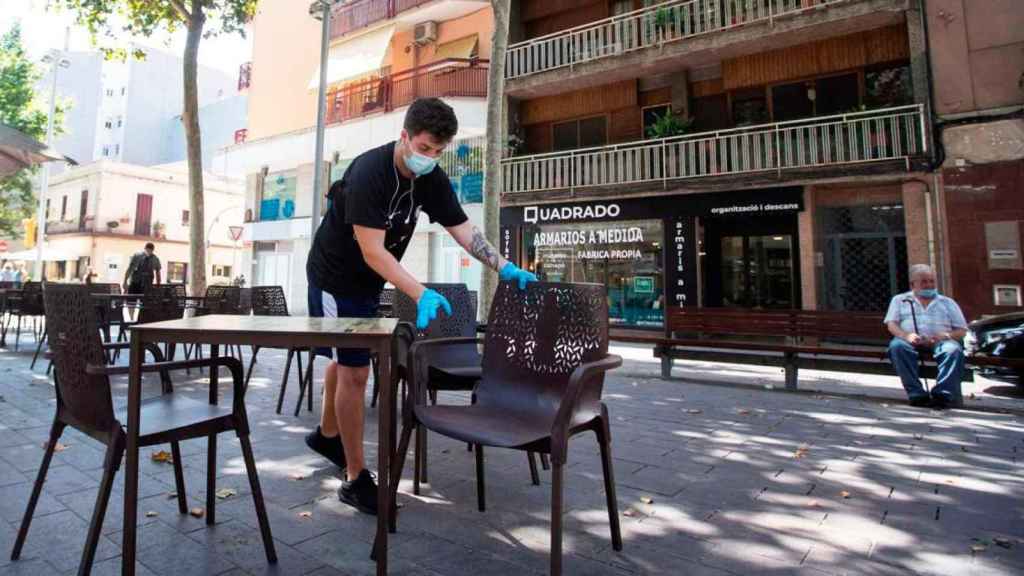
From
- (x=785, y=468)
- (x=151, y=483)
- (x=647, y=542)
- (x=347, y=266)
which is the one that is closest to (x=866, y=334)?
(x=785, y=468)

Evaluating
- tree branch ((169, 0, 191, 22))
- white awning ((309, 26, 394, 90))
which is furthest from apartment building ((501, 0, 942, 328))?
tree branch ((169, 0, 191, 22))

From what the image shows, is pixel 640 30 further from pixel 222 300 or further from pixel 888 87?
pixel 222 300

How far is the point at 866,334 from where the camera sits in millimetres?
6129

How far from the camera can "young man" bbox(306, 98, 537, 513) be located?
240 cm

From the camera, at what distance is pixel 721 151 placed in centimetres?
1241

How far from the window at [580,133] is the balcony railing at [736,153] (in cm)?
94

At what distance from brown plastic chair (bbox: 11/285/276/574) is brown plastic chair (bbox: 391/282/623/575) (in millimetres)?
714

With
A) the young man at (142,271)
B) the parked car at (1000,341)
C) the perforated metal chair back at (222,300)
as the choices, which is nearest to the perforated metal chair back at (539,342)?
the perforated metal chair back at (222,300)

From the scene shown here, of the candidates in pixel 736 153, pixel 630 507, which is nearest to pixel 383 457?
pixel 630 507

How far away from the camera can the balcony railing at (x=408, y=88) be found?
15.3m

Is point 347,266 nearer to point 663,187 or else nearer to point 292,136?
point 663,187

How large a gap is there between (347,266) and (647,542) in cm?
193

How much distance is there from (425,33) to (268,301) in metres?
14.4

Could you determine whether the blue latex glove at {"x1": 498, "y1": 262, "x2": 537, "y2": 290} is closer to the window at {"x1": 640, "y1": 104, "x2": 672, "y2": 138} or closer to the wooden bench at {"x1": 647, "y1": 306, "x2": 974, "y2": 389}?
the wooden bench at {"x1": 647, "y1": 306, "x2": 974, "y2": 389}
